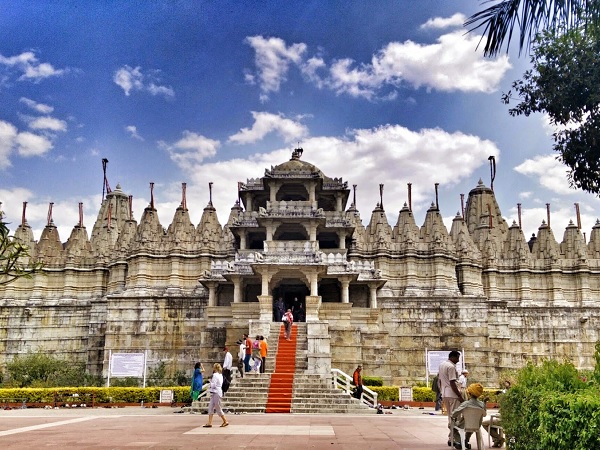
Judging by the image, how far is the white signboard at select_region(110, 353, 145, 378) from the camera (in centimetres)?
3047

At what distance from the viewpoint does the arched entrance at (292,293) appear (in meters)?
35.9

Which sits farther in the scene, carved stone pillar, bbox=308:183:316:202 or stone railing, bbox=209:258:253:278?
carved stone pillar, bbox=308:183:316:202

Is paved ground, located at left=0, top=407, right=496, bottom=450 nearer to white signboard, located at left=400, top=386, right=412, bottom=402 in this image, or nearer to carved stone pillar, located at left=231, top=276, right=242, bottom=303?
white signboard, located at left=400, top=386, right=412, bottom=402

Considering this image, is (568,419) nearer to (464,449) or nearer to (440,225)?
(464,449)

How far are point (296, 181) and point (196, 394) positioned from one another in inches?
770

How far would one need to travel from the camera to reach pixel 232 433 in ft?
47.0

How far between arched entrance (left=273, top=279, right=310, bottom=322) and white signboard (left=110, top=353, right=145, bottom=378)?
8.67 metres

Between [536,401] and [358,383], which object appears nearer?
[536,401]

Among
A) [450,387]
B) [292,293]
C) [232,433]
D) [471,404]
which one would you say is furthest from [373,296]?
[471,404]

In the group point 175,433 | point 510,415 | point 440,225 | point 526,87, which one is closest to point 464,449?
point 510,415

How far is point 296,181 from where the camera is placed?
127 feet

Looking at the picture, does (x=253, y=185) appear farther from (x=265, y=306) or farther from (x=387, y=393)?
(x=387, y=393)

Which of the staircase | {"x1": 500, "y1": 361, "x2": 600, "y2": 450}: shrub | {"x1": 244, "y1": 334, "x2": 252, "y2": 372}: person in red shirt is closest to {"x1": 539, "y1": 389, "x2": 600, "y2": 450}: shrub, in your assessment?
{"x1": 500, "y1": 361, "x2": 600, "y2": 450}: shrub

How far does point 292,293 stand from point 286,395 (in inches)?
566
